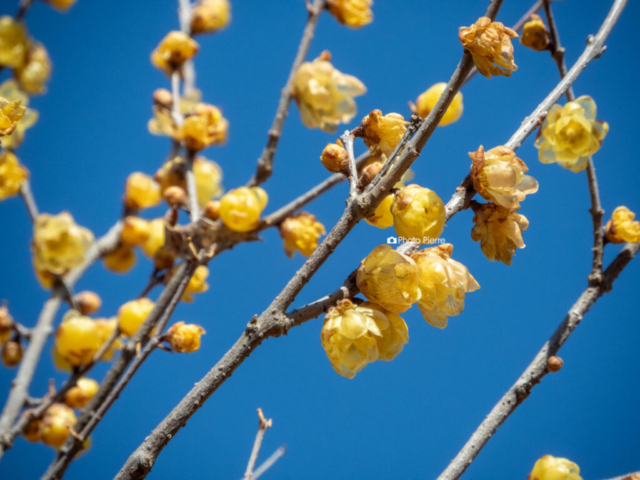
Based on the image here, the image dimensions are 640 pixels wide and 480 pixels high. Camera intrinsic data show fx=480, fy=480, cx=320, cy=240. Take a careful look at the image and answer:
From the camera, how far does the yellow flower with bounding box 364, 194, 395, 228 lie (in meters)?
0.83

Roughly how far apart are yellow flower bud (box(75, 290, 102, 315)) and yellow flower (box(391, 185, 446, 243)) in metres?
1.48

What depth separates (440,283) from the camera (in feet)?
2.44

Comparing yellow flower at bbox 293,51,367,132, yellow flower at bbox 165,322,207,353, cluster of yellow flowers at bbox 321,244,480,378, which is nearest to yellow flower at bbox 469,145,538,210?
cluster of yellow flowers at bbox 321,244,480,378

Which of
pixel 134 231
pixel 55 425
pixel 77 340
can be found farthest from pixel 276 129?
pixel 55 425

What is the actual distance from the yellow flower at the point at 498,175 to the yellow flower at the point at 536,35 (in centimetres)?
79

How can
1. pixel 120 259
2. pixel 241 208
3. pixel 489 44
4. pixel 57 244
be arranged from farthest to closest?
pixel 120 259 < pixel 57 244 < pixel 241 208 < pixel 489 44

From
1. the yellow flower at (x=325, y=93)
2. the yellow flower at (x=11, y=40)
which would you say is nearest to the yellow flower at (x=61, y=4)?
the yellow flower at (x=11, y=40)

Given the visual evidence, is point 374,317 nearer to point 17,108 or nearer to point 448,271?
point 448,271

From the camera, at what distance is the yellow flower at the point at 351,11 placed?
179 centimetres

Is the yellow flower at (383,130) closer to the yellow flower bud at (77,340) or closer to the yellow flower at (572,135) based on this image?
the yellow flower at (572,135)

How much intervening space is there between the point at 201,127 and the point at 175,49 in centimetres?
46

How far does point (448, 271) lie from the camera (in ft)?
2.44

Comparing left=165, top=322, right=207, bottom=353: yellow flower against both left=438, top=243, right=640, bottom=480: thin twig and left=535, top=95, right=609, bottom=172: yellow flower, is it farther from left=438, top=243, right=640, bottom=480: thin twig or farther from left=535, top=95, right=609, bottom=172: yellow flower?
left=535, top=95, right=609, bottom=172: yellow flower

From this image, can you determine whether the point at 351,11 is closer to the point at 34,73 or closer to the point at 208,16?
the point at 208,16
